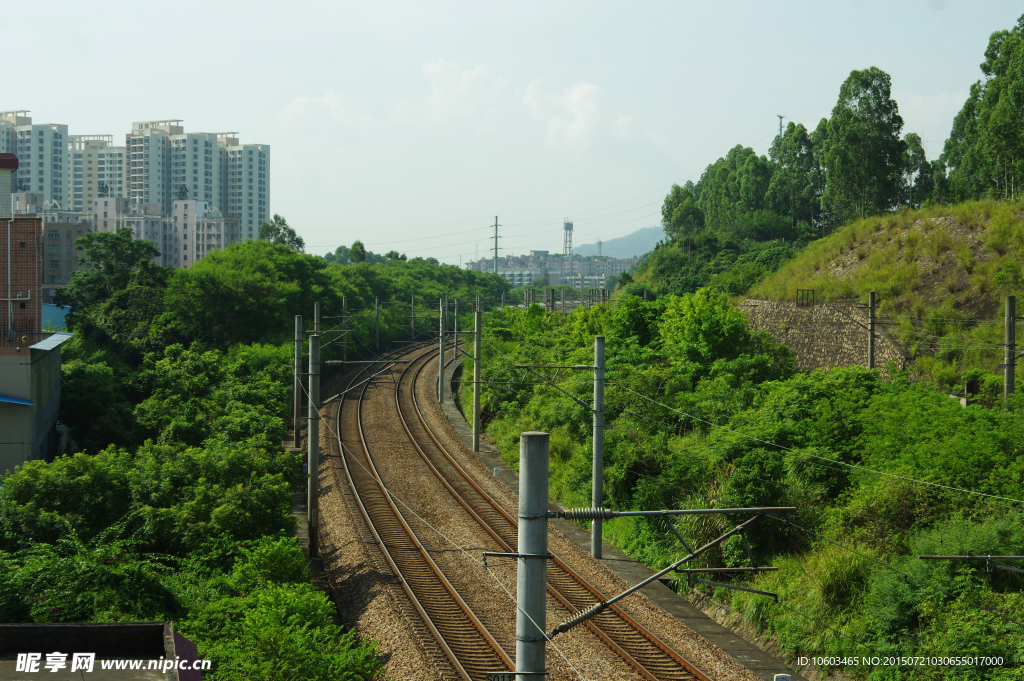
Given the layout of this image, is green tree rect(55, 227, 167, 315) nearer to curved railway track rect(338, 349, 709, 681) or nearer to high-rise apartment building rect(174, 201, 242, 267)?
curved railway track rect(338, 349, 709, 681)

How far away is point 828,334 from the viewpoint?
113 feet

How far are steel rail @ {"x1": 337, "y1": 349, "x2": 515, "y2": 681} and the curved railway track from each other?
0.06 ft

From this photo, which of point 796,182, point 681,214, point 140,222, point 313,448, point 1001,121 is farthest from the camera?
point 140,222

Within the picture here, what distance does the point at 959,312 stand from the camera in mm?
33594

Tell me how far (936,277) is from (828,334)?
7.15m

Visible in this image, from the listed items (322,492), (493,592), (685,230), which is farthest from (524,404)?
(685,230)

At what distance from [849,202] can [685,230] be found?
35210 mm

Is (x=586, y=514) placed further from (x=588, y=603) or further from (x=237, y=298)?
(x=237, y=298)

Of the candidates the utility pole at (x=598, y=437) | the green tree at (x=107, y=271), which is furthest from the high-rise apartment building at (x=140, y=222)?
the utility pole at (x=598, y=437)

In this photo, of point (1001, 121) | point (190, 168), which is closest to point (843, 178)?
point (1001, 121)

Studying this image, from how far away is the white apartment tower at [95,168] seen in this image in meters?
170

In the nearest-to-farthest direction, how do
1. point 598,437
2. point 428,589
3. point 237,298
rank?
point 428,589 → point 598,437 → point 237,298

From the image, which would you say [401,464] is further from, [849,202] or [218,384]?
[849,202]

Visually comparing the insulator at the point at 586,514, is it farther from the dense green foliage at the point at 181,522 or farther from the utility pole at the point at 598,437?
the utility pole at the point at 598,437
